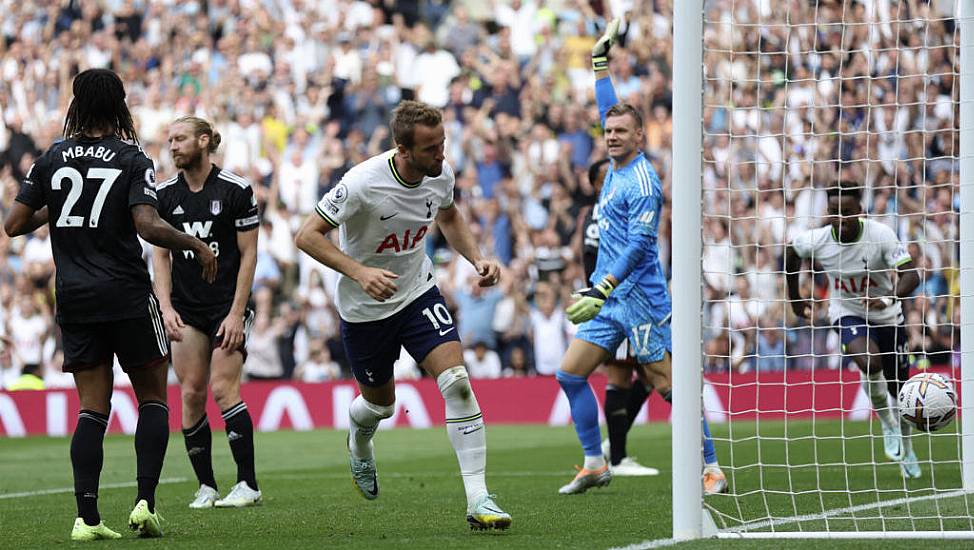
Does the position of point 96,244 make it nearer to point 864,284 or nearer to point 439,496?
point 439,496

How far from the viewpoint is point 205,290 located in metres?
8.98

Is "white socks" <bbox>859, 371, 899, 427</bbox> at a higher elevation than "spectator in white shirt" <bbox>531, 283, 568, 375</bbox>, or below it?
below

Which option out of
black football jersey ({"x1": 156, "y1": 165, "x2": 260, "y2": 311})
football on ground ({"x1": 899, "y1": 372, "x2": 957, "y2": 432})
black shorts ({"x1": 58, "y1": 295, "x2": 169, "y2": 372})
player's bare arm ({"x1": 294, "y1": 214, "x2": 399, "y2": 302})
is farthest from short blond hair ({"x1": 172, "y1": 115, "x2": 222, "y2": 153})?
football on ground ({"x1": 899, "y1": 372, "x2": 957, "y2": 432})

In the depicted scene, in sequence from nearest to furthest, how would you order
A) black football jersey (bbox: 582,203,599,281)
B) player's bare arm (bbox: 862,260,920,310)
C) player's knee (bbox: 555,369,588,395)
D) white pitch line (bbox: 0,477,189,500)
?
player's knee (bbox: 555,369,588,395), white pitch line (bbox: 0,477,189,500), player's bare arm (bbox: 862,260,920,310), black football jersey (bbox: 582,203,599,281)

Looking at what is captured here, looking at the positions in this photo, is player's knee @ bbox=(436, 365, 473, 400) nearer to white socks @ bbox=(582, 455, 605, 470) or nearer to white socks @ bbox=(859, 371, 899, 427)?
white socks @ bbox=(582, 455, 605, 470)

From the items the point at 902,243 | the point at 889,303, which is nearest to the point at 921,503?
the point at 889,303

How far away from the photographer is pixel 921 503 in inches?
318

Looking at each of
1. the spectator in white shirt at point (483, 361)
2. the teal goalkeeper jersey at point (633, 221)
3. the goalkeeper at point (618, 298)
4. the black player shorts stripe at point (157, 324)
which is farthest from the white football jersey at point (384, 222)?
the spectator in white shirt at point (483, 361)

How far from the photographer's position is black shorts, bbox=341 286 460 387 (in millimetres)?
7203

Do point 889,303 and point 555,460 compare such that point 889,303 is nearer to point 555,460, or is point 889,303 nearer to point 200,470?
point 555,460

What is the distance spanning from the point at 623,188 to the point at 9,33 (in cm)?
1733

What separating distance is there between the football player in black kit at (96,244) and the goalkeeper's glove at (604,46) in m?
3.66

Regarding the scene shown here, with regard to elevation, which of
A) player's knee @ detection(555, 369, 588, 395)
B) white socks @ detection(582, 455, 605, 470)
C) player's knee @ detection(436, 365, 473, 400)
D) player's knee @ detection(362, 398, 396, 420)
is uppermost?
player's knee @ detection(436, 365, 473, 400)

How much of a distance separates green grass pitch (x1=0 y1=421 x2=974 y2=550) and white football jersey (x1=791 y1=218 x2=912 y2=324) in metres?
1.14
